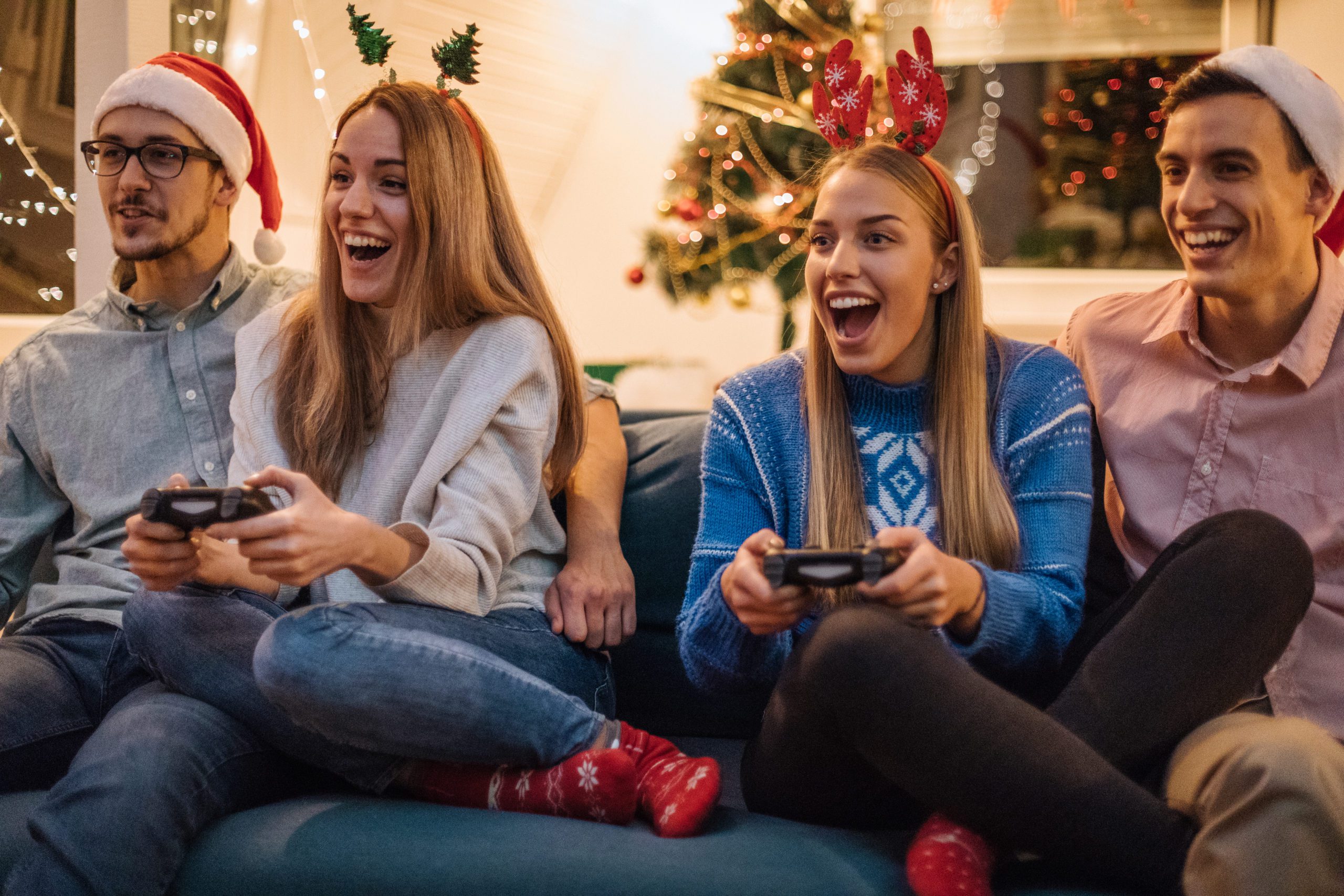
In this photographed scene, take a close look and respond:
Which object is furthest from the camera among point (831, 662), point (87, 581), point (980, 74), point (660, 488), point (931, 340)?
point (980, 74)

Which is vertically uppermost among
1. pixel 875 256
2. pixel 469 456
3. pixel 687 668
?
pixel 875 256

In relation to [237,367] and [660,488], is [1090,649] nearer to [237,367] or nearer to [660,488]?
[660,488]

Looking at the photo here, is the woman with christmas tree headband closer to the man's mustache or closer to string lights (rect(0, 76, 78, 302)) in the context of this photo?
the man's mustache

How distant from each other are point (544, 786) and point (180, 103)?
1232 mm

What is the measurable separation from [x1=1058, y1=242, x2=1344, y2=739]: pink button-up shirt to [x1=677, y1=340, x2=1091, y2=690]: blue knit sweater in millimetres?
146

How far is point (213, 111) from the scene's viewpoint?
70.7 inches

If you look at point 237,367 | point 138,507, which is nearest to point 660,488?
point 237,367

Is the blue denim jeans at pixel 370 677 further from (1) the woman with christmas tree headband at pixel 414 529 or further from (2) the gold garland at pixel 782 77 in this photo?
(2) the gold garland at pixel 782 77

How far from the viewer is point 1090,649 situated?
4.03 feet

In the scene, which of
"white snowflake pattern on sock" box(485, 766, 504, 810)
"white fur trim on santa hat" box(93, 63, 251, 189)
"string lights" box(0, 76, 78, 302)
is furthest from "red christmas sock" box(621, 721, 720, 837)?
"string lights" box(0, 76, 78, 302)

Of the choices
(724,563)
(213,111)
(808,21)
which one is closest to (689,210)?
(808,21)

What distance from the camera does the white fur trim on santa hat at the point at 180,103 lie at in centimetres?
176

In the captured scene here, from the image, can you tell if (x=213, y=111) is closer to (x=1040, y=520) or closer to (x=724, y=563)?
(x=724, y=563)

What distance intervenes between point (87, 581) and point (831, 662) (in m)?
1.10
